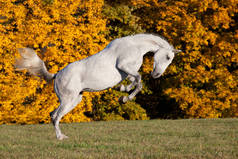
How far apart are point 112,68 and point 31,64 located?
2.00 meters

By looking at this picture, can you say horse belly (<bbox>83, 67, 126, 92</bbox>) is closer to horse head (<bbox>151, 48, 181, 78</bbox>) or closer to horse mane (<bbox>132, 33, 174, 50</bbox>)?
horse head (<bbox>151, 48, 181, 78</bbox>)

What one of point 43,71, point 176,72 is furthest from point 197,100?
point 43,71

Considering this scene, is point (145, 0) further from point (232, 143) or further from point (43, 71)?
point (232, 143)

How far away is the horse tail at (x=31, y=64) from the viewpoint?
8.72m

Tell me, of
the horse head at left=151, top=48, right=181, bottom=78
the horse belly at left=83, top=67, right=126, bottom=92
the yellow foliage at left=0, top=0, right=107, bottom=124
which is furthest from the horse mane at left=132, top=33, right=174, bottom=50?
the yellow foliage at left=0, top=0, right=107, bottom=124

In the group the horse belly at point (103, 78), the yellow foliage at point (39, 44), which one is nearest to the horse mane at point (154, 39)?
the horse belly at point (103, 78)

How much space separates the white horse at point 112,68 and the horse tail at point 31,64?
536mm

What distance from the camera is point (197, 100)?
1755cm

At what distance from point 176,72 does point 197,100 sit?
5.31ft

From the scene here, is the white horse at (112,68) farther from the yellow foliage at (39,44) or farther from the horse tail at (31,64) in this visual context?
the yellow foliage at (39,44)

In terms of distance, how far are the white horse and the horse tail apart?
54cm

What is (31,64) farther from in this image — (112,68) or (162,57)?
(162,57)

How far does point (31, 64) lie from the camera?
8820mm

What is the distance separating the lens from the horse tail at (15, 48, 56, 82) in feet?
28.6
